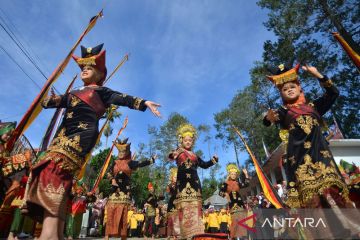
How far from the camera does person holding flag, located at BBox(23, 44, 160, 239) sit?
10.4 feet

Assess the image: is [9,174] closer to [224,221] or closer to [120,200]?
[120,200]

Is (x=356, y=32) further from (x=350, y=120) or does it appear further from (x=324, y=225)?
(x=324, y=225)

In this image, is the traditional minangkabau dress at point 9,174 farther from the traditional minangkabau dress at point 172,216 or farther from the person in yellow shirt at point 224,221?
the person in yellow shirt at point 224,221

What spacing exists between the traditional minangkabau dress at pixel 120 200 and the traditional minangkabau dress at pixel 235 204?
336cm

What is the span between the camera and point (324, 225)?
3295 mm

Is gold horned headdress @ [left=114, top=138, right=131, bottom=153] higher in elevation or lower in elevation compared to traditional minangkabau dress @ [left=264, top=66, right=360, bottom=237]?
higher

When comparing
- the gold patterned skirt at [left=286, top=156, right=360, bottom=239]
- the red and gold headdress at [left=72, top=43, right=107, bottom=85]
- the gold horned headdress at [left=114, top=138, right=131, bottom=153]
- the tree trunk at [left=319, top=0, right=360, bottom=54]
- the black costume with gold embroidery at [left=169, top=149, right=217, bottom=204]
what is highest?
the tree trunk at [left=319, top=0, right=360, bottom=54]

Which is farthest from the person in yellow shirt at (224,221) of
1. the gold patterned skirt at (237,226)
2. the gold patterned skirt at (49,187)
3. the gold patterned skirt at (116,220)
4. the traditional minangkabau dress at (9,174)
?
the gold patterned skirt at (49,187)

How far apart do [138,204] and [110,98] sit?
34468mm

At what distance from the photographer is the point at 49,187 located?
10.5 ft

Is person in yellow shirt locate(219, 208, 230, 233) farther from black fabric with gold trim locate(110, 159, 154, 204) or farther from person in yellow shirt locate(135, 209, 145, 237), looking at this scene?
black fabric with gold trim locate(110, 159, 154, 204)

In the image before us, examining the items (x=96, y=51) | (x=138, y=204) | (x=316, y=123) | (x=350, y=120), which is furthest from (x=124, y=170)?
(x=138, y=204)

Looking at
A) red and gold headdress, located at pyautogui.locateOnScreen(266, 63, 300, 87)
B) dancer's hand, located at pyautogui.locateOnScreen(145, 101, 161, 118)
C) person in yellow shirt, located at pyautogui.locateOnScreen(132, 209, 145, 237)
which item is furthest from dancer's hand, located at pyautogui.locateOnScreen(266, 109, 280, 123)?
person in yellow shirt, located at pyautogui.locateOnScreen(132, 209, 145, 237)

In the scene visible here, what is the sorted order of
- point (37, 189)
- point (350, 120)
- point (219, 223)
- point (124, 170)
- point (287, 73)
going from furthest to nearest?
point (350, 120), point (219, 223), point (124, 170), point (287, 73), point (37, 189)
